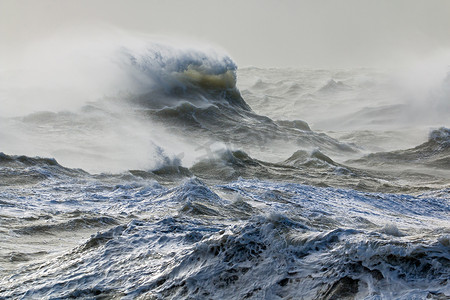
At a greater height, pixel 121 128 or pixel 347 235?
pixel 121 128

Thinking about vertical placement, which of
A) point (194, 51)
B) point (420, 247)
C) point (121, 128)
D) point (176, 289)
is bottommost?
point (176, 289)

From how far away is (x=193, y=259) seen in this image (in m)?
4.36

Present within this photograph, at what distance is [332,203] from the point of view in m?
9.95

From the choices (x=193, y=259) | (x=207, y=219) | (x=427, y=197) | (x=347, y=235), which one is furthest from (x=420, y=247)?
(x=427, y=197)

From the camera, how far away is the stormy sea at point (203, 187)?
4055mm

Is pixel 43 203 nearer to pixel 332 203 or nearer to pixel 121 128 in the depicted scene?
pixel 332 203

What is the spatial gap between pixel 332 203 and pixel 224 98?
50.1 feet

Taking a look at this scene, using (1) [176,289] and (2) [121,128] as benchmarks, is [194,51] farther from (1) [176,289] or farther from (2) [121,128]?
(1) [176,289]

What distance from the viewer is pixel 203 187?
28.8ft

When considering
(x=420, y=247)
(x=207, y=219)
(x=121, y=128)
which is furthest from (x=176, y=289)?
(x=121, y=128)

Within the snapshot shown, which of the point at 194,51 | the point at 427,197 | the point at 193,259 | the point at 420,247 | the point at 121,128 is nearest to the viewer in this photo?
the point at 420,247

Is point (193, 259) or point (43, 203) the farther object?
point (43, 203)

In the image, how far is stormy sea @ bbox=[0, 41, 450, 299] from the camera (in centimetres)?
405

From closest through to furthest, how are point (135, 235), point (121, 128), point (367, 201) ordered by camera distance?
point (135, 235), point (367, 201), point (121, 128)
